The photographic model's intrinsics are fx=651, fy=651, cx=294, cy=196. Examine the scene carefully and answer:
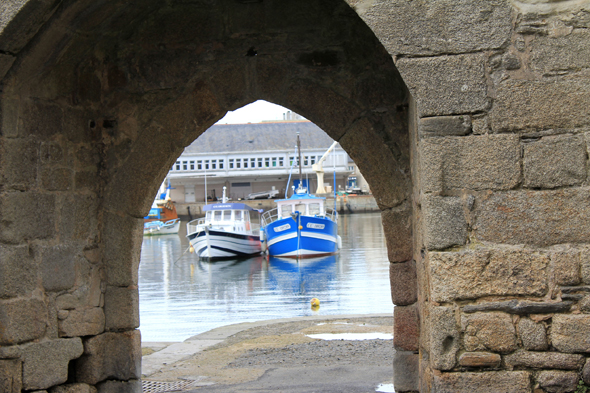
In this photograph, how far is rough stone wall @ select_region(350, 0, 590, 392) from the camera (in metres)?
2.73

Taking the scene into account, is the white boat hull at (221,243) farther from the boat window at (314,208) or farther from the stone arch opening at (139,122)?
the stone arch opening at (139,122)

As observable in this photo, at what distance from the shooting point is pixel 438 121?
9.31 feet

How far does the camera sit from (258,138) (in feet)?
174

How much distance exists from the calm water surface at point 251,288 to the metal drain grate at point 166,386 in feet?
15.2

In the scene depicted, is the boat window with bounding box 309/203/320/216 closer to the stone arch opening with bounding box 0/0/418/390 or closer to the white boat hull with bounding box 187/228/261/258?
the white boat hull with bounding box 187/228/261/258

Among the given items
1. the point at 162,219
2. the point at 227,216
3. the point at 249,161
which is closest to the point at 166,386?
the point at 227,216

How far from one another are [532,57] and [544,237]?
2.54 ft

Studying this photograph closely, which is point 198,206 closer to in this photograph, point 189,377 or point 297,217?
point 297,217

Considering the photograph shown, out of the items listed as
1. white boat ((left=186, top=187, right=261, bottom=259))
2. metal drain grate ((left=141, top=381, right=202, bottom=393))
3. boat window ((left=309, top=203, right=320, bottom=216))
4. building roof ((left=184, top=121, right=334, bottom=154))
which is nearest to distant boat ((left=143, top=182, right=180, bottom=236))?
building roof ((left=184, top=121, right=334, bottom=154))

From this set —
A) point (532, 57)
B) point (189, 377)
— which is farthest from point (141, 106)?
point (532, 57)

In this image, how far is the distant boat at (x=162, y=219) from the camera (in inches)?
1687

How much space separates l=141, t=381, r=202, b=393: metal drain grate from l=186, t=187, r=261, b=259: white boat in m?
20.9

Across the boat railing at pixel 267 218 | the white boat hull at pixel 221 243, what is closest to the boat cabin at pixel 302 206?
the boat railing at pixel 267 218

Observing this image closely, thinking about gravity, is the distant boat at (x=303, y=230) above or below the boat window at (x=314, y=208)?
below
